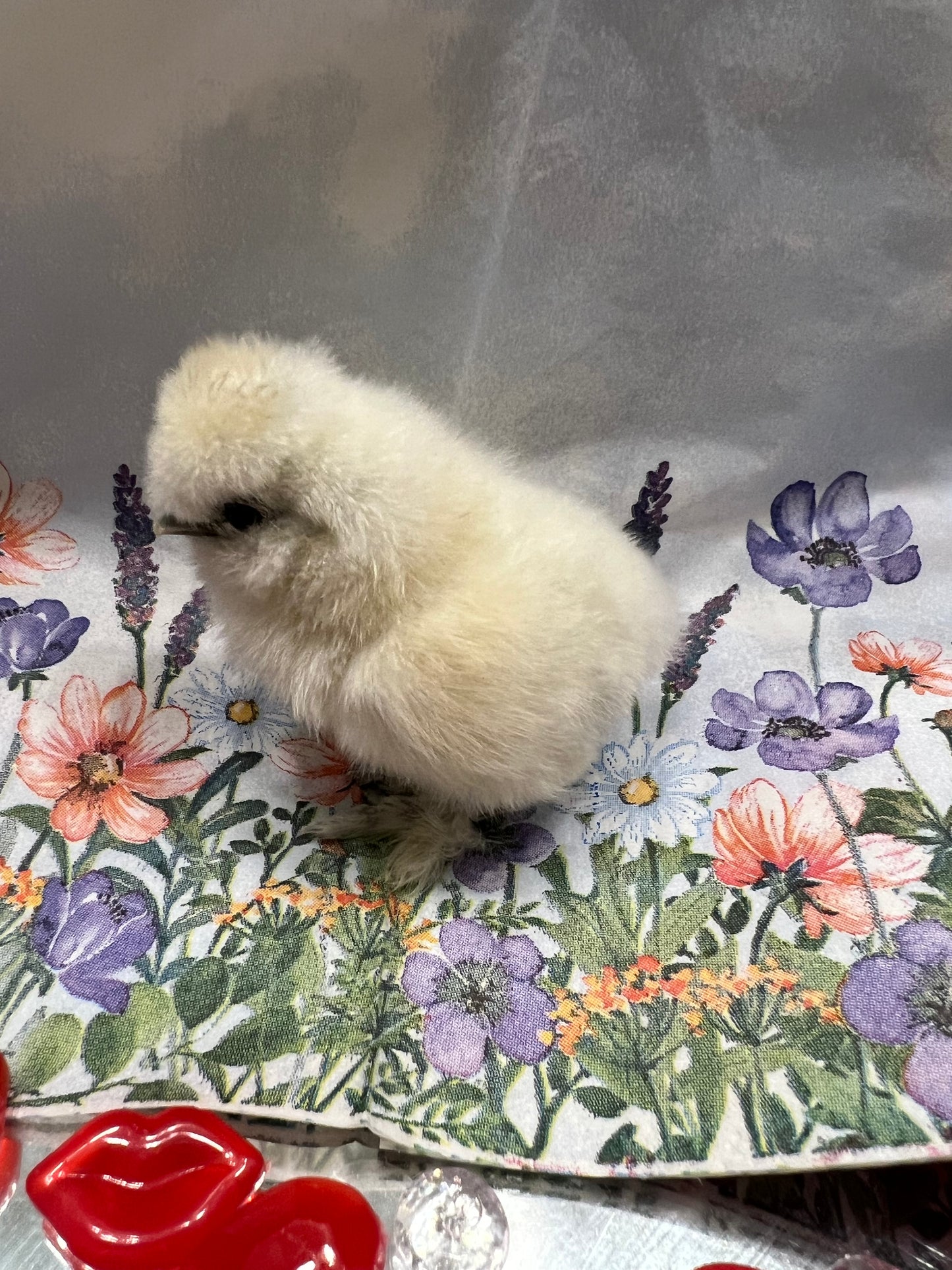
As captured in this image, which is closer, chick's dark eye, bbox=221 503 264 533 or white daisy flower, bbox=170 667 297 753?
chick's dark eye, bbox=221 503 264 533

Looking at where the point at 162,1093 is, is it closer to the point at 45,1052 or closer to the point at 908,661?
the point at 45,1052

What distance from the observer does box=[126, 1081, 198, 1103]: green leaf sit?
2.24 ft

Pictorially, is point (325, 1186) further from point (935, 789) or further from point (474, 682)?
point (935, 789)

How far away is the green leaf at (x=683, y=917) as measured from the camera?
2.50 ft

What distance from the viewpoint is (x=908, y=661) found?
0.94 m

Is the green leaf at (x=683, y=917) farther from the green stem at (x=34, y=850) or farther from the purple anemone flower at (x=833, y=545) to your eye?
the green stem at (x=34, y=850)

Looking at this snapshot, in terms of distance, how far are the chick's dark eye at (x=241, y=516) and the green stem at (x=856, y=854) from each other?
58 cm

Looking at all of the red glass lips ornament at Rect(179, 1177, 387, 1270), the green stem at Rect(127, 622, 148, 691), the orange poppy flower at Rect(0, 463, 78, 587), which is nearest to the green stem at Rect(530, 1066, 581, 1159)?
the red glass lips ornament at Rect(179, 1177, 387, 1270)

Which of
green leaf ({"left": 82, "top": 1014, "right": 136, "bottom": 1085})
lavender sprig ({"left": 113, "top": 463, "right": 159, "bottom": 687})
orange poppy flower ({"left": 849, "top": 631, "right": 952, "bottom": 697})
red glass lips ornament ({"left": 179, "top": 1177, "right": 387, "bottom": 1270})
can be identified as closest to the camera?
red glass lips ornament ({"left": 179, "top": 1177, "right": 387, "bottom": 1270})

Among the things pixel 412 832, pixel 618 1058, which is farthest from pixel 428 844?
pixel 618 1058

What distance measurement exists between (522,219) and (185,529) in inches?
20.1

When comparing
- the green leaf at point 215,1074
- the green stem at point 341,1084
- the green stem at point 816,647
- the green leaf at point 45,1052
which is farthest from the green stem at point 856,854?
the green leaf at point 45,1052

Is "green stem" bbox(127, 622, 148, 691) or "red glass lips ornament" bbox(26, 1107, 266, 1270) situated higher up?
"green stem" bbox(127, 622, 148, 691)

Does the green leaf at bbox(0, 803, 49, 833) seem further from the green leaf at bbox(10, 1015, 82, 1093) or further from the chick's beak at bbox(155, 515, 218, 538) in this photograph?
the chick's beak at bbox(155, 515, 218, 538)
